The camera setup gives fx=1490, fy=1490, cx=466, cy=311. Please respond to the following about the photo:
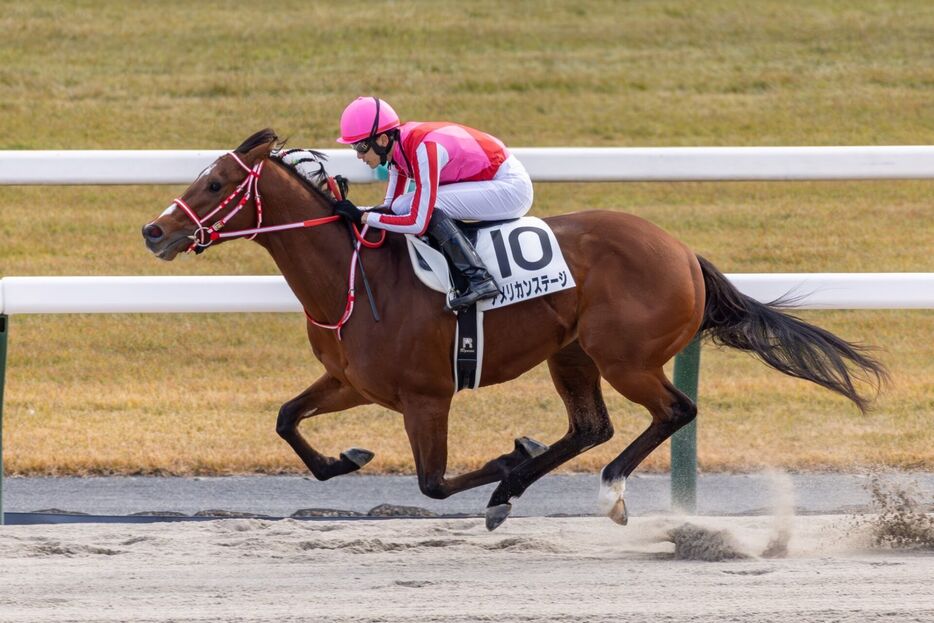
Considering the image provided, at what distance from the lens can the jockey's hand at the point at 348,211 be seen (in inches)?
217

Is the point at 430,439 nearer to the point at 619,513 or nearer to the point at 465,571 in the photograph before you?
the point at 465,571

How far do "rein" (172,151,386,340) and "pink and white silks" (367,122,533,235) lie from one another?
0.15 metres

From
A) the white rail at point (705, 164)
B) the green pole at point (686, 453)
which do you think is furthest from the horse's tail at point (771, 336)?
the white rail at point (705, 164)

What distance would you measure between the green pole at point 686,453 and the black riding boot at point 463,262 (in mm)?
1113

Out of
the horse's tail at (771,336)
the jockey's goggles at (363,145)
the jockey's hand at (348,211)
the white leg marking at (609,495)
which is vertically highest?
the jockey's goggles at (363,145)

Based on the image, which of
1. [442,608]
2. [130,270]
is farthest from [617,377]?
[130,270]

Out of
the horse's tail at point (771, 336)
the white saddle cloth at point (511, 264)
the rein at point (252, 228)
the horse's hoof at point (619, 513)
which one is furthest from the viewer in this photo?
the horse's tail at point (771, 336)

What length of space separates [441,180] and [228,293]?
101 cm

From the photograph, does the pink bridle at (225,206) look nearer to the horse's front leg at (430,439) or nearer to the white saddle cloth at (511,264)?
the white saddle cloth at (511,264)

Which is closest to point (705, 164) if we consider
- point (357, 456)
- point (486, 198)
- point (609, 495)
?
point (486, 198)

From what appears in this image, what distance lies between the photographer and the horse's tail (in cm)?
580

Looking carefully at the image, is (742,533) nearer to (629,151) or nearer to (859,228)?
(629,151)

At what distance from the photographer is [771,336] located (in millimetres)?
5871

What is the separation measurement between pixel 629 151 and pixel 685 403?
1106 mm
